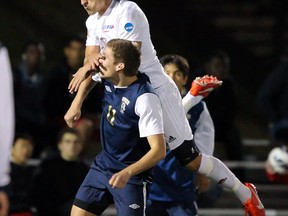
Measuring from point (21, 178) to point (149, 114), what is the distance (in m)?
3.59

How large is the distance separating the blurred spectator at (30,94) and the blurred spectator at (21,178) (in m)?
0.55

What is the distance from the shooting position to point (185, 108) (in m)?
7.50

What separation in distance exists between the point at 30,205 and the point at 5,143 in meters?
5.24

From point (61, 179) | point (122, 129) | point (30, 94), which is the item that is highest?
point (122, 129)

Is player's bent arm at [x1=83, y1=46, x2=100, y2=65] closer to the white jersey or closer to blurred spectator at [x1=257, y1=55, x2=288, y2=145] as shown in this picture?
the white jersey

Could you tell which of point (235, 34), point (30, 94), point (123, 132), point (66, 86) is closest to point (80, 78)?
point (123, 132)

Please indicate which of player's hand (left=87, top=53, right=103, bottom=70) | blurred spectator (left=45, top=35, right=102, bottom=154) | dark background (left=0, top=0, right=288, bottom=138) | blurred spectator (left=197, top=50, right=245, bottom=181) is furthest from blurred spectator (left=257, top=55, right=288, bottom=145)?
player's hand (left=87, top=53, right=103, bottom=70)

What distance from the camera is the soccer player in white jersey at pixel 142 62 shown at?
267 inches

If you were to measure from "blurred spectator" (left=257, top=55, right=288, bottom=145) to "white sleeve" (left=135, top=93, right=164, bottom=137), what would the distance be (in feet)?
13.7

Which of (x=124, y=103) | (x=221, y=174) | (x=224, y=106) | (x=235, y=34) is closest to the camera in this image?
(x=124, y=103)

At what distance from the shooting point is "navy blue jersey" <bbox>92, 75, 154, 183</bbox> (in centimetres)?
667

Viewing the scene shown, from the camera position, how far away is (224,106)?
10.6m

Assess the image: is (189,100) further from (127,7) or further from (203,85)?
(127,7)

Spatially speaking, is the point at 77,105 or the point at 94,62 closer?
the point at 94,62
